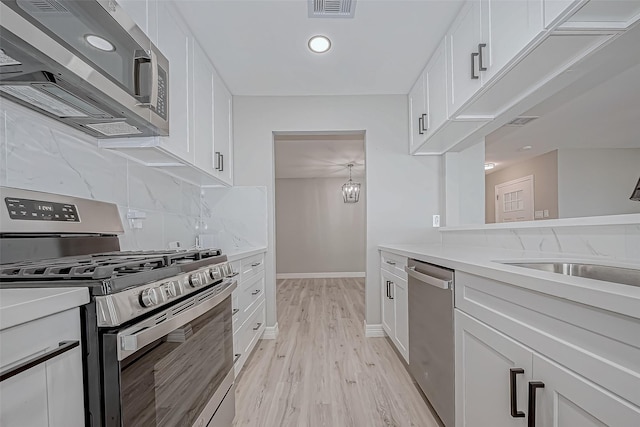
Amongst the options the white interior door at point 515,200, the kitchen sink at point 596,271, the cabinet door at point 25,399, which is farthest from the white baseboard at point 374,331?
the cabinet door at point 25,399

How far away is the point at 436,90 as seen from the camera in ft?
8.00

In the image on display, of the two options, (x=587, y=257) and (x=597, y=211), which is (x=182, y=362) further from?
(x=597, y=211)

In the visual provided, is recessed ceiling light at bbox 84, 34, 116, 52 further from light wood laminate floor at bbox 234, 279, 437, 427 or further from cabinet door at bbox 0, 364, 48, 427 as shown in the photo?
light wood laminate floor at bbox 234, 279, 437, 427

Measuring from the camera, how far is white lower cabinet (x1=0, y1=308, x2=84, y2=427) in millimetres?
570

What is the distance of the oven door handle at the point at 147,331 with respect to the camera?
81 centimetres

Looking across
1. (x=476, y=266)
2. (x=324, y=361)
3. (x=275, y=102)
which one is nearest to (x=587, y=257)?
(x=476, y=266)

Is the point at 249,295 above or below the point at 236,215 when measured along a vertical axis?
below

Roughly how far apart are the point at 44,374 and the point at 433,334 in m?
1.61

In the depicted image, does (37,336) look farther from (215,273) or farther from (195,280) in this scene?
(215,273)

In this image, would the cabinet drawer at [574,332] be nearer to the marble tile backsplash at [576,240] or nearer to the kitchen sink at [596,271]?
the kitchen sink at [596,271]

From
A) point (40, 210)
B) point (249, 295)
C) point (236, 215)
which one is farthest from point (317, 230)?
point (40, 210)

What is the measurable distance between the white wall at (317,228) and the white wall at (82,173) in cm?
483

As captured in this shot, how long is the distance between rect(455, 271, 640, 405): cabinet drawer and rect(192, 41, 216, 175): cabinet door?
1947mm

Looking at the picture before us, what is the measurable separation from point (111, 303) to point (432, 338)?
153cm
